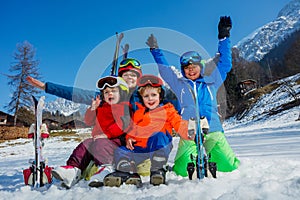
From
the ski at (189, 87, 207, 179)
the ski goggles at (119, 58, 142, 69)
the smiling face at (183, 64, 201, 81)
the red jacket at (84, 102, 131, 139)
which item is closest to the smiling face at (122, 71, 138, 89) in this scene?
the ski goggles at (119, 58, 142, 69)

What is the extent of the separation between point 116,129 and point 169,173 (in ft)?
2.68

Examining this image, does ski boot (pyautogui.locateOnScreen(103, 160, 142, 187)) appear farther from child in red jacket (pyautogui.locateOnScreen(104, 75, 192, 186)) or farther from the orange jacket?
the orange jacket

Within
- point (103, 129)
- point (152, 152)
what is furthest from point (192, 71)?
point (103, 129)

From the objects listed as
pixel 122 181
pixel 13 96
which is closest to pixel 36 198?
pixel 122 181

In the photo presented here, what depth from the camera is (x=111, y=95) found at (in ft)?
10.3

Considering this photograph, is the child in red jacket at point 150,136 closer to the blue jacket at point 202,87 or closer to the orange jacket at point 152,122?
the orange jacket at point 152,122

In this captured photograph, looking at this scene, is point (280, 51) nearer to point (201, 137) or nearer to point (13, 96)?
point (13, 96)

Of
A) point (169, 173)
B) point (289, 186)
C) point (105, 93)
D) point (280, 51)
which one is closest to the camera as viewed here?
point (289, 186)

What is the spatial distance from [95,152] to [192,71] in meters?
1.61

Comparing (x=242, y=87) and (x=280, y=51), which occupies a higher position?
(x=280, y=51)

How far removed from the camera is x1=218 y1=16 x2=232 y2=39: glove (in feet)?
11.0

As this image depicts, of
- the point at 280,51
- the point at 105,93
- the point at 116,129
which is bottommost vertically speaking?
the point at 116,129

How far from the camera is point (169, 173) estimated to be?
287 centimetres

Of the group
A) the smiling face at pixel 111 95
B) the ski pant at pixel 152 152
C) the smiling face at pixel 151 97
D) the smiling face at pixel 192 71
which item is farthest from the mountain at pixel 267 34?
the ski pant at pixel 152 152
